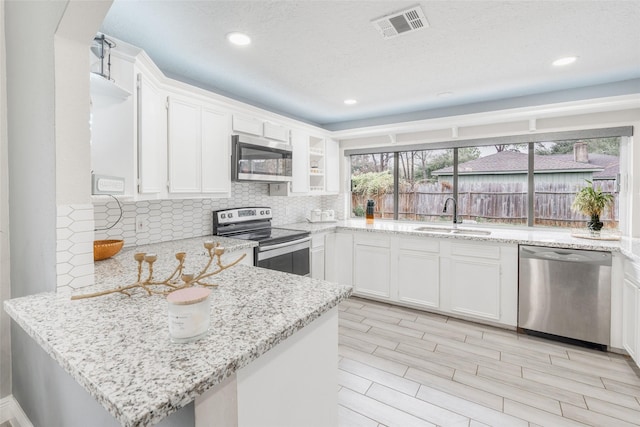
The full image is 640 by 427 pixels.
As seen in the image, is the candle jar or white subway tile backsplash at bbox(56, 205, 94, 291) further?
white subway tile backsplash at bbox(56, 205, 94, 291)

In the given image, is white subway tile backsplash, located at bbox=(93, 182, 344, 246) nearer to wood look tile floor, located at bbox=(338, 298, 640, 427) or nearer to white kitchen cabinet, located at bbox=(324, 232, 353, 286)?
white kitchen cabinet, located at bbox=(324, 232, 353, 286)

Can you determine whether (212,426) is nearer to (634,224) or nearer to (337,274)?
(337,274)

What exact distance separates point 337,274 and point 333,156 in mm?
1721

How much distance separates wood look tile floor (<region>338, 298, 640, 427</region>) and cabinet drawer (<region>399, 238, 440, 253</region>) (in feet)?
2.58

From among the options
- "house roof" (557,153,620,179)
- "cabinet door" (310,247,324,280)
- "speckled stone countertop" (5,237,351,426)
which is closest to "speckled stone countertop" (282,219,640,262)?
"cabinet door" (310,247,324,280)

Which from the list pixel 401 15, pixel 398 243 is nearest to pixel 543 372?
pixel 398 243

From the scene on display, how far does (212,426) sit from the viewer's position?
0.78m

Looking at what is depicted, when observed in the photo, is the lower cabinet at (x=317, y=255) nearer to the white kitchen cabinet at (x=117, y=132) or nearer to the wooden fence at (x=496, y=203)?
the wooden fence at (x=496, y=203)

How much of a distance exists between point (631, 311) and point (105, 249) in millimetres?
3862

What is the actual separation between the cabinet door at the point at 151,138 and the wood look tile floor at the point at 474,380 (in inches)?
78.4

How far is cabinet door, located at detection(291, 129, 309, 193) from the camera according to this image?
3.81m

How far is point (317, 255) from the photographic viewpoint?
3730mm

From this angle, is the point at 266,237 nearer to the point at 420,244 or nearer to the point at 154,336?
the point at 420,244

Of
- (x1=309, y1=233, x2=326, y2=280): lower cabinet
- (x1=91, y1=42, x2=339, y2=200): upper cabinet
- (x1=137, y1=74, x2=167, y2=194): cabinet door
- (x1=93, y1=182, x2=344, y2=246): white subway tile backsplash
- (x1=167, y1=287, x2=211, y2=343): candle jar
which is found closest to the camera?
(x1=167, y1=287, x2=211, y2=343): candle jar
